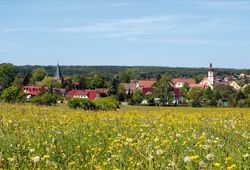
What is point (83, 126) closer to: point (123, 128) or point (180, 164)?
point (123, 128)

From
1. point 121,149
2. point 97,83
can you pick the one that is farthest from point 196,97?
point 121,149

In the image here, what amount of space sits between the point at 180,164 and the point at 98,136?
10.9 ft

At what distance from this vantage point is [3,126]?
31.2ft

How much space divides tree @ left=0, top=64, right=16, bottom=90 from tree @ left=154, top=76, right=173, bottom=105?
116 feet

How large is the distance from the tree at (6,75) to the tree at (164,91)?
116ft

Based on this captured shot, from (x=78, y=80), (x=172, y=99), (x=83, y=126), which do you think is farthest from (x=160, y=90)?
(x=83, y=126)

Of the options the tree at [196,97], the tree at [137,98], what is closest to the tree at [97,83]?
the tree at [137,98]

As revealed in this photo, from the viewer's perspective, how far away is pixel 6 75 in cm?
10662

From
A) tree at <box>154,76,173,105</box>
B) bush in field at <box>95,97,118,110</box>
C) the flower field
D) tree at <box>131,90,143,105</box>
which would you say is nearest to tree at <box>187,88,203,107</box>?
tree at <box>154,76,173,105</box>

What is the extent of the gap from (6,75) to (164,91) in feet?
128

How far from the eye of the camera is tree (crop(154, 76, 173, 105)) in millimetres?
96069

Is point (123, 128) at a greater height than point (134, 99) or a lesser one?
greater

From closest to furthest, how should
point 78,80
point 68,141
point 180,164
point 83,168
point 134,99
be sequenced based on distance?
point 180,164 < point 83,168 < point 68,141 < point 134,99 < point 78,80

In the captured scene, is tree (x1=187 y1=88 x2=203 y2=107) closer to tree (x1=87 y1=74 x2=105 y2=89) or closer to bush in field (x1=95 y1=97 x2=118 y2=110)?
tree (x1=87 y1=74 x2=105 y2=89)
